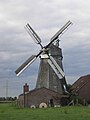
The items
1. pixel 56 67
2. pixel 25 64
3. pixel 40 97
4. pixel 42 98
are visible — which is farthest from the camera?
pixel 40 97

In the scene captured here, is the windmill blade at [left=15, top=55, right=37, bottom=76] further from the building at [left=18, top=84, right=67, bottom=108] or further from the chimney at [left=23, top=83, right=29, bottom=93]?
the chimney at [left=23, top=83, right=29, bottom=93]

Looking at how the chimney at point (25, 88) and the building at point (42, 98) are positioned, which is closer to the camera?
the building at point (42, 98)

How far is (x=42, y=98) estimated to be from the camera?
7294 centimetres

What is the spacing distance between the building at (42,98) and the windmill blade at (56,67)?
3984 millimetres

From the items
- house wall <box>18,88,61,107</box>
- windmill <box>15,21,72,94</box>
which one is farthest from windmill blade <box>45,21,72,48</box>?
house wall <box>18,88,61,107</box>

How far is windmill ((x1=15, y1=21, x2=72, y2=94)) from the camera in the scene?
2746 inches

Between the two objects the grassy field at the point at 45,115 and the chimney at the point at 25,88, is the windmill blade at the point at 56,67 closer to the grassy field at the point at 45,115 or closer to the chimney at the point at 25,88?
the chimney at the point at 25,88

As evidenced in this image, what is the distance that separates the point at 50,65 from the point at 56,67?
48.4 inches

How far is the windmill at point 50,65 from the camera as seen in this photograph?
229 ft

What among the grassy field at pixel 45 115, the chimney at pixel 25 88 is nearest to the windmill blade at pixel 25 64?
the chimney at pixel 25 88

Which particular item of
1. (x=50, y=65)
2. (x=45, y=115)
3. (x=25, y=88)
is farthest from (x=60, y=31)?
(x=45, y=115)

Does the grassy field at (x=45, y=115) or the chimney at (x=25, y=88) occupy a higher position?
the chimney at (x=25, y=88)

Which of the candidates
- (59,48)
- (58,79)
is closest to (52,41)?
(59,48)

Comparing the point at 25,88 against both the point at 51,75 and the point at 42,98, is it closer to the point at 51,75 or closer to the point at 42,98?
the point at 42,98
